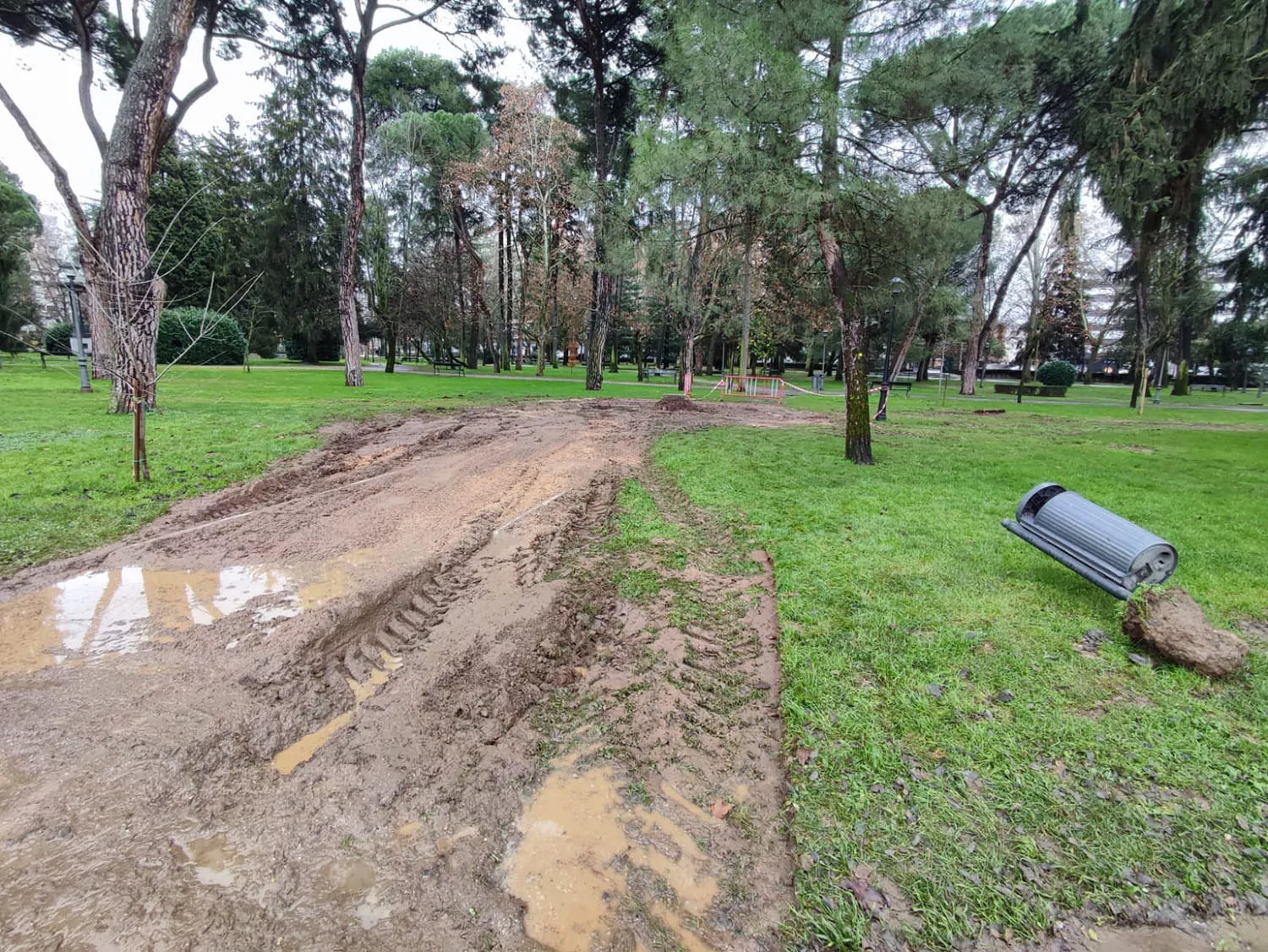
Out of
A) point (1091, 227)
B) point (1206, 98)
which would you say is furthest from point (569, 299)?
point (1206, 98)

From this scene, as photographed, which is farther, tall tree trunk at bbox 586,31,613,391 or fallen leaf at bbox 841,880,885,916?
tall tree trunk at bbox 586,31,613,391

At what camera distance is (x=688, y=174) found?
793 centimetres

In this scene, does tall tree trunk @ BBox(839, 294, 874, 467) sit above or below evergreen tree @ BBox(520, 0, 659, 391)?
below

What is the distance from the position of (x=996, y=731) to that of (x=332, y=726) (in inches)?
117

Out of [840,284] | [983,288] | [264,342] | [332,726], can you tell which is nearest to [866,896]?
[332,726]

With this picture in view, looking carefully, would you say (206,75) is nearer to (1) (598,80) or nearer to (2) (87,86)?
(2) (87,86)

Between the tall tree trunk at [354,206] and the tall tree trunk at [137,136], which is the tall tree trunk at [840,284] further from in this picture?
the tall tree trunk at [354,206]

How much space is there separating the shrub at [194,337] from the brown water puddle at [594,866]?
94.8ft

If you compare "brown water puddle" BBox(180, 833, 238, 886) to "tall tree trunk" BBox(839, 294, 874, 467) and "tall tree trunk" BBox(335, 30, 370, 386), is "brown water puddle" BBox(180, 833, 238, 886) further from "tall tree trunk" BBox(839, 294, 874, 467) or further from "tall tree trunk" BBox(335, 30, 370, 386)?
"tall tree trunk" BBox(335, 30, 370, 386)

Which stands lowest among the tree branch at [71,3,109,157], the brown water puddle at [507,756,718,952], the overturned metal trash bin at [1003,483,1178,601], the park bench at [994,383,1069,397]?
the brown water puddle at [507,756,718,952]

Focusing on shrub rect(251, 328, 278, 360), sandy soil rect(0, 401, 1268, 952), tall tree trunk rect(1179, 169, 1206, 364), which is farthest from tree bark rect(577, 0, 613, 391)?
shrub rect(251, 328, 278, 360)

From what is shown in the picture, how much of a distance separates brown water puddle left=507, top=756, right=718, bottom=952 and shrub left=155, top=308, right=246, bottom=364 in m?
28.9

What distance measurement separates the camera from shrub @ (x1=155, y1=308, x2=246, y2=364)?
26.0 m

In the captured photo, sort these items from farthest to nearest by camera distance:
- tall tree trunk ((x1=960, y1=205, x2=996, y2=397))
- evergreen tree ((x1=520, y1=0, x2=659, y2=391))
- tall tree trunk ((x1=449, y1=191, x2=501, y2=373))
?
Result: tall tree trunk ((x1=449, y1=191, x2=501, y2=373))
tall tree trunk ((x1=960, y1=205, x2=996, y2=397))
evergreen tree ((x1=520, y1=0, x2=659, y2=391))
